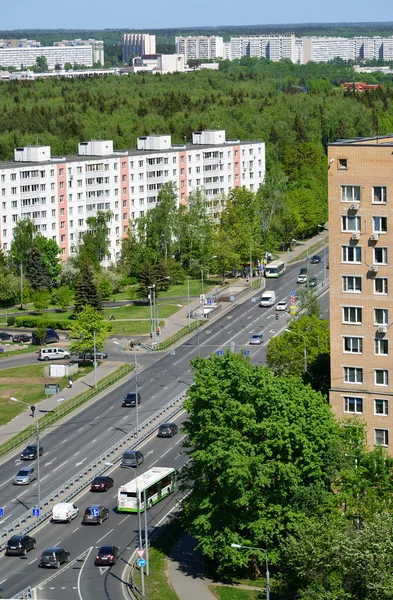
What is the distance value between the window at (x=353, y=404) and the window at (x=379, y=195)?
12829 millimetres

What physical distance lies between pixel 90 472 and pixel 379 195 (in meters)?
32.6

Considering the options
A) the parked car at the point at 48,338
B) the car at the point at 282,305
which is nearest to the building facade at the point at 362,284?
the parked car at the point at 48,338

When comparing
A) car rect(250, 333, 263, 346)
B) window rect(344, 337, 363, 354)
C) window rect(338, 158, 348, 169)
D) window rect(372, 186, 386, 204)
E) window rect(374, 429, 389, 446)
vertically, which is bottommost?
car rect(250, 333, 263, 346)

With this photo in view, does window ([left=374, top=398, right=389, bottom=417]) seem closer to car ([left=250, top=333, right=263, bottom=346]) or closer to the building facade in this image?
the building facade

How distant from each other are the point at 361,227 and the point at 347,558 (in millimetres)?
24285

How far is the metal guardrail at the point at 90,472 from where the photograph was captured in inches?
3415

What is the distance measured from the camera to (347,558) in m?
66.0

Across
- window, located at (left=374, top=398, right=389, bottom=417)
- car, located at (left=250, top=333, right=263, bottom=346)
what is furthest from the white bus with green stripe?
car, located at (left=250, top=333, right=263, bottom=346)

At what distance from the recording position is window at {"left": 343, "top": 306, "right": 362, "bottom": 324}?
273 feet

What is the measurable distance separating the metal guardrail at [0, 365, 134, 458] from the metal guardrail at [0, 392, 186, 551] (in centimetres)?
850

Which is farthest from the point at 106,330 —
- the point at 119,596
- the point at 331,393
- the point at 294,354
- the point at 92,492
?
Answer: the point at 119,596

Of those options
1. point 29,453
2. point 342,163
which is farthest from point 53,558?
point 342,163

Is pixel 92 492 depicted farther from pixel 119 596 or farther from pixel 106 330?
pixel 106 330

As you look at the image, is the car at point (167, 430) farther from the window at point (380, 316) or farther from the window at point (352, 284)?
the window at point (380, 316)
